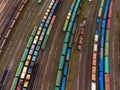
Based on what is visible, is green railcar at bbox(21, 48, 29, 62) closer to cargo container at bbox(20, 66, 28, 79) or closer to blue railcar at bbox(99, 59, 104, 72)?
cargo container at bbox(20, 66, 28, 79)

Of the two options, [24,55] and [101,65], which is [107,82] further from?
[24,55]

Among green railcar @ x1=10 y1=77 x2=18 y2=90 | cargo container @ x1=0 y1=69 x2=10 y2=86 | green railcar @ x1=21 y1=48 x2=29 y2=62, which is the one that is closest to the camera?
green railcar @ x1=10 y1=77 x2=18 y2=90

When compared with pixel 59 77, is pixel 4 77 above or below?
below

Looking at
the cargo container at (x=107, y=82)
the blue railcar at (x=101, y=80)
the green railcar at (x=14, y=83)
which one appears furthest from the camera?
the green railcar at (x=14, y=83)

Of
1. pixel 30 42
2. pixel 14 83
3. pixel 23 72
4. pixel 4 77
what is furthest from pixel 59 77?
pixel 30 42

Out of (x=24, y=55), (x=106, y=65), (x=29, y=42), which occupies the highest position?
(x=29, y=42)

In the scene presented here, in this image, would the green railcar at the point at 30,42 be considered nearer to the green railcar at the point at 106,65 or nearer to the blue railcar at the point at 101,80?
the blue railcar at the point at 101,80

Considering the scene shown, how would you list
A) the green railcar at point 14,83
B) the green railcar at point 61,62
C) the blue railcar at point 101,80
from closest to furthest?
the blue railcar at point 101,80
the green railcar at point 14,83
the green railcar at point 61,62

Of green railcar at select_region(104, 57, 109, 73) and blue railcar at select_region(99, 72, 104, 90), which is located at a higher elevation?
green railcar at select_region(104, 57, 109, 73)

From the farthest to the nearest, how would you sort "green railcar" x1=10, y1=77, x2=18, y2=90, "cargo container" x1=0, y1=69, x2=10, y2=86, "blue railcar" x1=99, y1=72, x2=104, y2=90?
"cargo container" x1=0, y1=69, x2=10, y2=86 → "green railcar" x1=10, y1=77, x2=18, y2=90 → "blue railcar" x1=99, y1=72, x2=104, y2=90

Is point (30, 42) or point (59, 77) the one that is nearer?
point (59, 77)

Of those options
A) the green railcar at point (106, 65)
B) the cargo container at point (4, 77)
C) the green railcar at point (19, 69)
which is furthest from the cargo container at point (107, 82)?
the cargo container at point (4, 77)

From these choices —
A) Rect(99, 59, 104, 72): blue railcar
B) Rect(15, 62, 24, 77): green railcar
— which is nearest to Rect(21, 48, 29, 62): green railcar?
Rect(15, 62, 24, 77): green railcar
